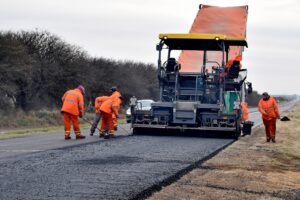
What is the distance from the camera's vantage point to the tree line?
38.3 metres

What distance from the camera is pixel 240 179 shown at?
976 cm

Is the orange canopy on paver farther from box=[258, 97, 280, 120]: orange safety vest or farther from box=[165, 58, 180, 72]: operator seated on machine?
box=[258, 97, 280, 120]: orange safety vest

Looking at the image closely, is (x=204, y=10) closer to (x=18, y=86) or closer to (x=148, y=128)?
(x=148, y=128)

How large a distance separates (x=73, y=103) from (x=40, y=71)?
983 inches

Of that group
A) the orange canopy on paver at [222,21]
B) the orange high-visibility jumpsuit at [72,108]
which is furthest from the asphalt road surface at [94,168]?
the orange canopy on paver at [222,21]

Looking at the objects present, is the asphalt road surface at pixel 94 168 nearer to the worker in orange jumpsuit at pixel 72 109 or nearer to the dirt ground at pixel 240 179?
the dirt ground at pixel 240 179

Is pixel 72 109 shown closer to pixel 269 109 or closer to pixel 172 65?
pixel 172 65

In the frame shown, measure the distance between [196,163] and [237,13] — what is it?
1308cm

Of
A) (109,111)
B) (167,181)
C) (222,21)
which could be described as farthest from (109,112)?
(167,181)

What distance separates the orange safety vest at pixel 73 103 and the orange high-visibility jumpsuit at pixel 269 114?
540cm

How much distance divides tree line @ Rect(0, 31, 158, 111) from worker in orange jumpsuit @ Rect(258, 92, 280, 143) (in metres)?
21.5

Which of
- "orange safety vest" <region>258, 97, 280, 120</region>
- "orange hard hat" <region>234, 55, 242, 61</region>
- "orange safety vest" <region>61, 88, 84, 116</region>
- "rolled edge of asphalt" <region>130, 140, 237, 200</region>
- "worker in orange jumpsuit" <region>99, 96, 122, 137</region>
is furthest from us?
"orange hard hat" <region>234, 55, 242, 61</region>

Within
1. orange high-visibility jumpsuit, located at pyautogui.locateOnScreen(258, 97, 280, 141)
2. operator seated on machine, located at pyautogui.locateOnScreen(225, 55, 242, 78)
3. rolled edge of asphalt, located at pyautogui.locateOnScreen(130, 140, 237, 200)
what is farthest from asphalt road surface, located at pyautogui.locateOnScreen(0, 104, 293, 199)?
operator seated on machine, located at pyautogui.locateOnScreen(225, 55, 242, 78)

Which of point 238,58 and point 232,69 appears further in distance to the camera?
point 238,58
